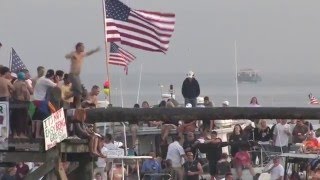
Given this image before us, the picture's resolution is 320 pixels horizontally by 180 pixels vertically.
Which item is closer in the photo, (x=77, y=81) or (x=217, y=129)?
(x=77, y=81)

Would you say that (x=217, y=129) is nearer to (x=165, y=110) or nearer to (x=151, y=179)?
(x=151, y=179)

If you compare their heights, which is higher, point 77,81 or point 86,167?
point 77,81

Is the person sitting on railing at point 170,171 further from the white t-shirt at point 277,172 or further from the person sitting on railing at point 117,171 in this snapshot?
the white t-shirt at point 277,172

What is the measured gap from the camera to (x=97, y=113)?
1872 cm

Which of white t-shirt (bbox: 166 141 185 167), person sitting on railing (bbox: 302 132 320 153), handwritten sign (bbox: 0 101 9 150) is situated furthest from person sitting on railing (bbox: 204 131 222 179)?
handwritten sign (bbox: 0 101 9 150)

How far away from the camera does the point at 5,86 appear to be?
1969cm

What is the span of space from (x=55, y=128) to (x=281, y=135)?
43.2 feet

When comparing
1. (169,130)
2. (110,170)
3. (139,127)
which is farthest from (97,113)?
(139,127)

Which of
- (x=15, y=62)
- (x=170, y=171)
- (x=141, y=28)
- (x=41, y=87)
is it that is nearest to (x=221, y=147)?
(x=170, y=171)

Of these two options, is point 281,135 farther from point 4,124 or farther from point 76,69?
point 4,124

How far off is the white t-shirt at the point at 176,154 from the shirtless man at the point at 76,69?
8.94 metres

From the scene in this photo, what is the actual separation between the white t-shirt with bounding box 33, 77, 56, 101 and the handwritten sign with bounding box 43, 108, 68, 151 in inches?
101

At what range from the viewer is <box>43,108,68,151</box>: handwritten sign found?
1834 cm

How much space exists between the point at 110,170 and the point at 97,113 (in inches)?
379
